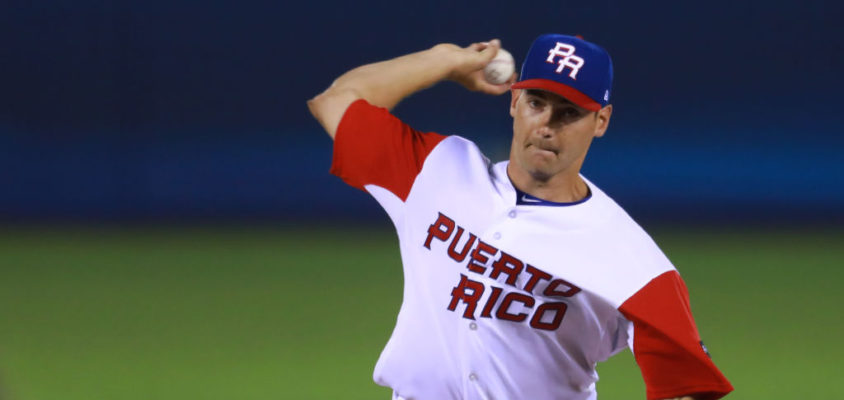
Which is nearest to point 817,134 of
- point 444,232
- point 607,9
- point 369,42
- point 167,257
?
point 607,9

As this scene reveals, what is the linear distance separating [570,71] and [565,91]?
7 centimetres

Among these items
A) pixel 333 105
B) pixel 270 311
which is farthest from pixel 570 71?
pixel 270 311

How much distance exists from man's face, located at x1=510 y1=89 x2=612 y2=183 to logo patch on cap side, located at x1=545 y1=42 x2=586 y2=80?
0.08 meters

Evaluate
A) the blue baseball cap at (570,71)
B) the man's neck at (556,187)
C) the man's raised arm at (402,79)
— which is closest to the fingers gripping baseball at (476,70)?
the man's raised arm at (402,79)

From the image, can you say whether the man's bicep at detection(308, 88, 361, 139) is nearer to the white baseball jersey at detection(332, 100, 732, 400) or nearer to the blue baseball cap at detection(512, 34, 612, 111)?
the white baseball jersey at detection(332, 100, 732, 400)

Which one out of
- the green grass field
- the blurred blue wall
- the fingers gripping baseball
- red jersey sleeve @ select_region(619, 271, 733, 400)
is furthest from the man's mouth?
the blurred blue wall

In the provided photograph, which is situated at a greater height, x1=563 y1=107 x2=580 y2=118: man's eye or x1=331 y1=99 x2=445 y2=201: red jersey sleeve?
x1=563 y1=107 x2=580 y2=118: man's eye

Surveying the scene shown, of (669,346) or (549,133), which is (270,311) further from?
(669,346)

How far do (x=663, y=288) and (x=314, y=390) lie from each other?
3882 millimetres

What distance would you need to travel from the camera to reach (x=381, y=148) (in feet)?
10.9

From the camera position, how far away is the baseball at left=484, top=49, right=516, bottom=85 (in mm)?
3469

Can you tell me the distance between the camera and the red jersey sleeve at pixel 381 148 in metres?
3.30

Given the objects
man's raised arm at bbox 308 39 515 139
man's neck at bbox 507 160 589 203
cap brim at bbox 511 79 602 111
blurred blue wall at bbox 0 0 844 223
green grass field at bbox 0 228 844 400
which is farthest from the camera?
blurred blue wall at bbox 0 0 844 223

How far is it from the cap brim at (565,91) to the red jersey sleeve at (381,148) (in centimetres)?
37
